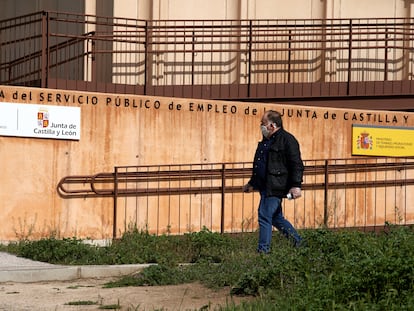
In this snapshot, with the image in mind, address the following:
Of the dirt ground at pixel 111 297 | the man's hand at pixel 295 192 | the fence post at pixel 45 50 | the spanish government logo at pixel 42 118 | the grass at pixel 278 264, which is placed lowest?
the dirt ground at pixel 111 297

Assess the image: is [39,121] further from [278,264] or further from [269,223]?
[278,264]

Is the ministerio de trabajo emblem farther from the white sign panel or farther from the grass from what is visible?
the white sign panel

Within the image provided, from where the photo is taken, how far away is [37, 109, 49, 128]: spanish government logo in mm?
17328

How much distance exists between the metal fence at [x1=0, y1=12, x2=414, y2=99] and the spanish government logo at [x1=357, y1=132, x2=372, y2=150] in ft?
5.25

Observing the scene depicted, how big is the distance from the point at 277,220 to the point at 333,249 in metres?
1.79

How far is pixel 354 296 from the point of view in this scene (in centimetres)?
970

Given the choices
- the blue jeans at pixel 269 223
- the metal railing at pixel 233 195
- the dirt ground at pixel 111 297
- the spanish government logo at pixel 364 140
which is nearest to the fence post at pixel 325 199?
the metal railing at pixel 233 195

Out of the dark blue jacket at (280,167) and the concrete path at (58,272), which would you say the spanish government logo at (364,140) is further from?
the concrete path at (58,272)

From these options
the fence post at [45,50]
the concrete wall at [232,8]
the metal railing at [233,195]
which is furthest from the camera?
the concrete wall at [232,8]

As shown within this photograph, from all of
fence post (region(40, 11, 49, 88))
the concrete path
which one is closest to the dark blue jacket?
the concrete path

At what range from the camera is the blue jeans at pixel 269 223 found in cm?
1366

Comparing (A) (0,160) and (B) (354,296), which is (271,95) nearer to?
(A) (0,160)

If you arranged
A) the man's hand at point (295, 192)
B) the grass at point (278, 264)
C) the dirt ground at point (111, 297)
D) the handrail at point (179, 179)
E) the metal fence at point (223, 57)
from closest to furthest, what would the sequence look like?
the grass at point (278, 264) → the dirt ground at point (111, 297) → the man's hand at point (295, 192) → the handrail at point (179, 179) → the metal fence at point (223, 57)

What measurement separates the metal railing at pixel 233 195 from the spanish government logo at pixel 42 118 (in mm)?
897
